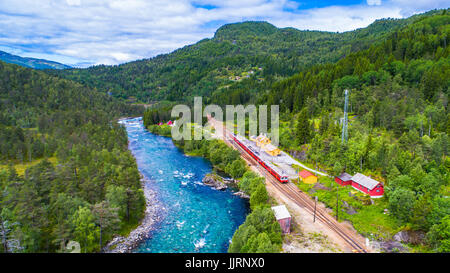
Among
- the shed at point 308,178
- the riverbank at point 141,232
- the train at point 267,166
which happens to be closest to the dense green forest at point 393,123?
the shed at point 308,178

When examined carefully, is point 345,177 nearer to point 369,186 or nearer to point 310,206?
point 369,186

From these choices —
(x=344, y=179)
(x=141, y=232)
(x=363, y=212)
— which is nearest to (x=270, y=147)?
(x=344, y=179)

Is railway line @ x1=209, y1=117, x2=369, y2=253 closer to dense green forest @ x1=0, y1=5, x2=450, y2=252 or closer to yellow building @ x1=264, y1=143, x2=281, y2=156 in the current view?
dense green forest @ x1=0, y1=5, x2=450, y2=252

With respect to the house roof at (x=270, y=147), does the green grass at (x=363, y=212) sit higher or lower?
lower

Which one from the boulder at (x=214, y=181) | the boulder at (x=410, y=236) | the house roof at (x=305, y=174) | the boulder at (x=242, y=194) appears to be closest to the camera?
the boulder at (x=410, y=236)

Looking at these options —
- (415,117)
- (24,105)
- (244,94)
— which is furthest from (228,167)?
(24,105)

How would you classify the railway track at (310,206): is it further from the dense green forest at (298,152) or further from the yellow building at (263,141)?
the yellow building at (263,141)

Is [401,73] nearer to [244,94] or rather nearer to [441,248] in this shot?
[441,248]
